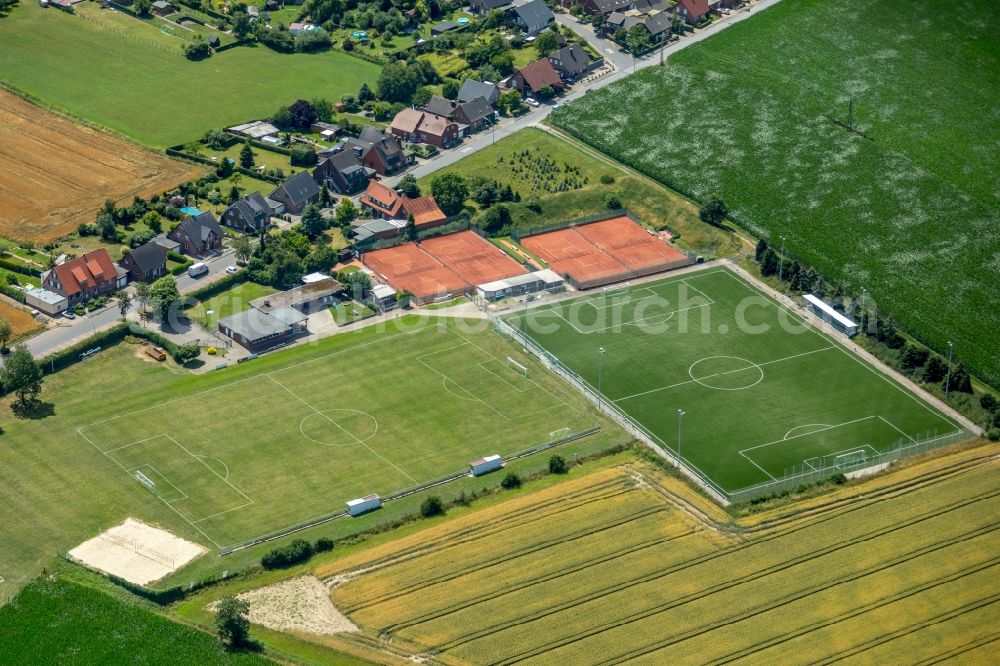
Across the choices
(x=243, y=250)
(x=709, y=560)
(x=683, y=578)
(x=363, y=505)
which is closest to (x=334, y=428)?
(x=363, y=505)

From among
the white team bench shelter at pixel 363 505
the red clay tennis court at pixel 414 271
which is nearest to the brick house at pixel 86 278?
the red clay tennis court at pixel 414 271

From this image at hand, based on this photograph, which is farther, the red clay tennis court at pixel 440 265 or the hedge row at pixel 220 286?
the red clay tennis court at pixel 440 265

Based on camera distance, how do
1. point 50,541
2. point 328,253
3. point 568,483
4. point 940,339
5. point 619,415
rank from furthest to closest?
point 328,253 → point 940,339 → point 619,415 → point 568,483 → point 50,541

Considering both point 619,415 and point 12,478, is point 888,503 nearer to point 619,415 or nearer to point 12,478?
point 619,415

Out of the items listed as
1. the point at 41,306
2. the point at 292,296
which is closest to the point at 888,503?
the point at 292,296

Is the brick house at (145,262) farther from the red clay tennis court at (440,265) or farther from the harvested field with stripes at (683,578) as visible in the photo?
the harvested field with stripes at (683,578)

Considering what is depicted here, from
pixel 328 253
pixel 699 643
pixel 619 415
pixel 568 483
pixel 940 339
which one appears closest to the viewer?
pixel 699 643
